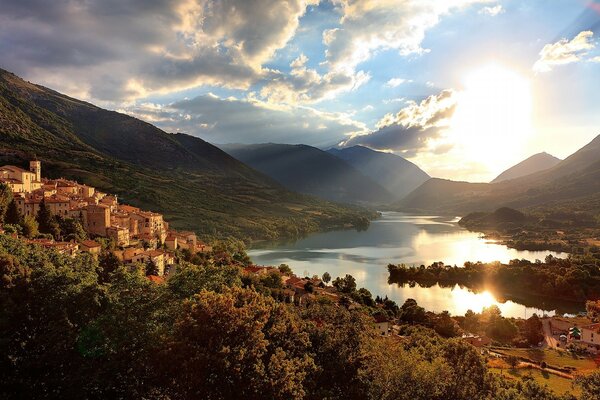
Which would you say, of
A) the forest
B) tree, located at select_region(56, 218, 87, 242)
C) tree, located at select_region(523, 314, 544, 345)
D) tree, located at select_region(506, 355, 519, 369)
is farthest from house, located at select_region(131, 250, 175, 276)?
tree, located at select_region(523, 314, 544, 345)

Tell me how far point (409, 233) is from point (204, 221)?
7832cm

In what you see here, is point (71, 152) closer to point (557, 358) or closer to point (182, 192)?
point (182, 192)

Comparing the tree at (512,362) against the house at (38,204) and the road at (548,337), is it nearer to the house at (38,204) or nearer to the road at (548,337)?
the road at (548,337)

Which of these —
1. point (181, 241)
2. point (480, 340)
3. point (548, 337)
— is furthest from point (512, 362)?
point (181, 241)

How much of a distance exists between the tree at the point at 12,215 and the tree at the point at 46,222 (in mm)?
2895

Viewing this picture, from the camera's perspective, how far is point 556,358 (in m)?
37.8

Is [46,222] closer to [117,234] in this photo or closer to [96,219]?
[96,219]

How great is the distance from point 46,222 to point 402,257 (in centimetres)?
7894

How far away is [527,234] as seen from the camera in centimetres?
14712

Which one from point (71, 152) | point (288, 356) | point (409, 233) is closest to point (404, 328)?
point (288, 356)

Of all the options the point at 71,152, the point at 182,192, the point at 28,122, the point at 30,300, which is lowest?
the point at 30,300

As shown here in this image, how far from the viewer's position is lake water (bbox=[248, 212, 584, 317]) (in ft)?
218

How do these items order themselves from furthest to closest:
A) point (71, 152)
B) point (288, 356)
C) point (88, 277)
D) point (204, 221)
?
point (71, 152) → point (204, 221) → point (88, 277) → point (288, 356)

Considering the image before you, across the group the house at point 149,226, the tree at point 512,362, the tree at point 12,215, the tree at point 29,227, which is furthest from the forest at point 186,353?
the house at point 149,226
